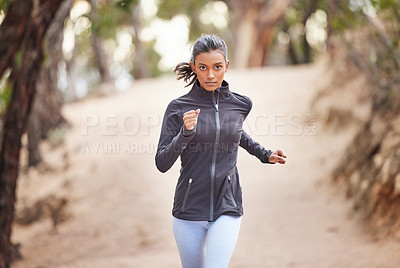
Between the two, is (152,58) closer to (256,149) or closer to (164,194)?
(164,194)

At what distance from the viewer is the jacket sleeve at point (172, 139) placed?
2.48 metres

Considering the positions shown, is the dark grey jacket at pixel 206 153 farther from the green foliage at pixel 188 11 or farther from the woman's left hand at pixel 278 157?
the green foliage at pixel 188 11

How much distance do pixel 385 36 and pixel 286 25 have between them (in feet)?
58.3

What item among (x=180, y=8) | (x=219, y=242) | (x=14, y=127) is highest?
(x=180, y=8)

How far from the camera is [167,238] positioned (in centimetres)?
827

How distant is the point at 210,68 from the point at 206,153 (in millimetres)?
437

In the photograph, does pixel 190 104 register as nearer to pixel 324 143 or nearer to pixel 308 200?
pixel 308 200

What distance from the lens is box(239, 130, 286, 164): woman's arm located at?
2738mm

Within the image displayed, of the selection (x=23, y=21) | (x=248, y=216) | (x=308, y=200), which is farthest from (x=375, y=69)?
(x=23, y=21)

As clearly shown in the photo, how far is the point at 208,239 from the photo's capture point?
2.69m

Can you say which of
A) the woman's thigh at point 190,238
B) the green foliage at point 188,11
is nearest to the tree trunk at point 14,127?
the woman's thigh at point 190,238

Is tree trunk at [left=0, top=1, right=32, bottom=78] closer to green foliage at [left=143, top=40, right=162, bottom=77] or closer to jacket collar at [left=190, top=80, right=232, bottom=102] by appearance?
jacket collar at [left=190, top=80, right=232, bottom=102]

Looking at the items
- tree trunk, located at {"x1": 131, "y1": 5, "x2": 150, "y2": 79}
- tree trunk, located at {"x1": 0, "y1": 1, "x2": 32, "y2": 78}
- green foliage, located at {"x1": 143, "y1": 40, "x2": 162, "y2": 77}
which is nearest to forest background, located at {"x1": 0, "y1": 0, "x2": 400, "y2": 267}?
tree trunk, located at {"x1": 0, "y1": 1, "x2": 32, "y2": 78}

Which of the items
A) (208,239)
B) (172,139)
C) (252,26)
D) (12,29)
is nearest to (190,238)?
(208,239)
